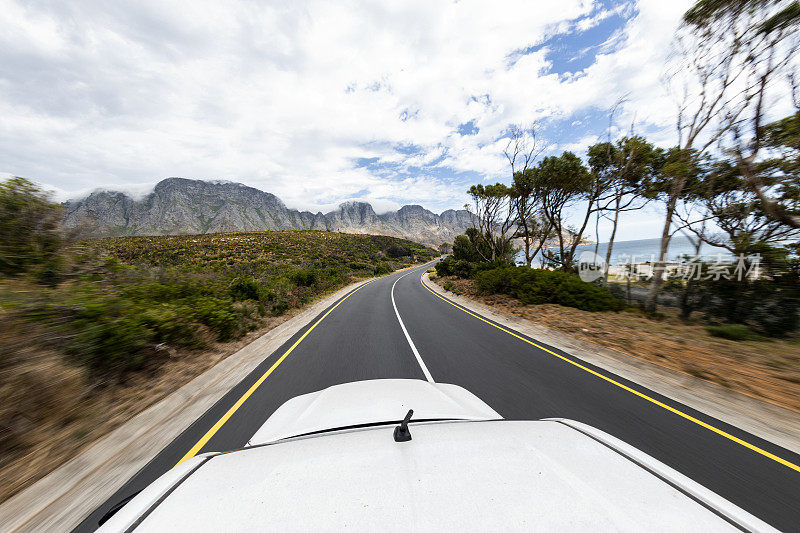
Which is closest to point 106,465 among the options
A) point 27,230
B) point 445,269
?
point 27,230

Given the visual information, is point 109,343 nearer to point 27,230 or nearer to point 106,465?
point 106,465

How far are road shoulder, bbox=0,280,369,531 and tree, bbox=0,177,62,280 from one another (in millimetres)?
3686

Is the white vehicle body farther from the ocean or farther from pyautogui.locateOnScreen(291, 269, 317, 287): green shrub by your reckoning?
pyautogui.locateOnScreen(291, 269, 317, 287): green shrub

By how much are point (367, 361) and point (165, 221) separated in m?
177

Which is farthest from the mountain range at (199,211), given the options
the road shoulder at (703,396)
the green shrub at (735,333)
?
the road shoulder at (703,396)

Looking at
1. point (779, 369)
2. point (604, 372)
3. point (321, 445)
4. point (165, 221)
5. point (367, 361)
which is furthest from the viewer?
point (165, 221)

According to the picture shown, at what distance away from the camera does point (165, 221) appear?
13225cm

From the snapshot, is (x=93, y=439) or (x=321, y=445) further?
(x=93, y=439)

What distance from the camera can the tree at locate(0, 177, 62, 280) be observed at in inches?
176

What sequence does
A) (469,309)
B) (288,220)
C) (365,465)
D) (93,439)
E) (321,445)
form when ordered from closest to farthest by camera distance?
(365,465), (321,445), (93,439), (469,309), (288,220)

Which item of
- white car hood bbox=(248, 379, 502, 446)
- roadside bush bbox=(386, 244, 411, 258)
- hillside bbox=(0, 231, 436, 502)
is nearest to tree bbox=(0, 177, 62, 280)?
hillside bbox=(0, 231, 436, 502)

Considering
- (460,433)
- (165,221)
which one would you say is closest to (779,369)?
(460,433)

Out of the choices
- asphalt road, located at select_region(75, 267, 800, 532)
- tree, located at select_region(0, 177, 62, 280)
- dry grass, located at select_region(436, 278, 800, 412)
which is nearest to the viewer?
asphalt road, located at select_region(75, 267, 800, 532)

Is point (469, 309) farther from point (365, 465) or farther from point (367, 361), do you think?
point (365, 465)
